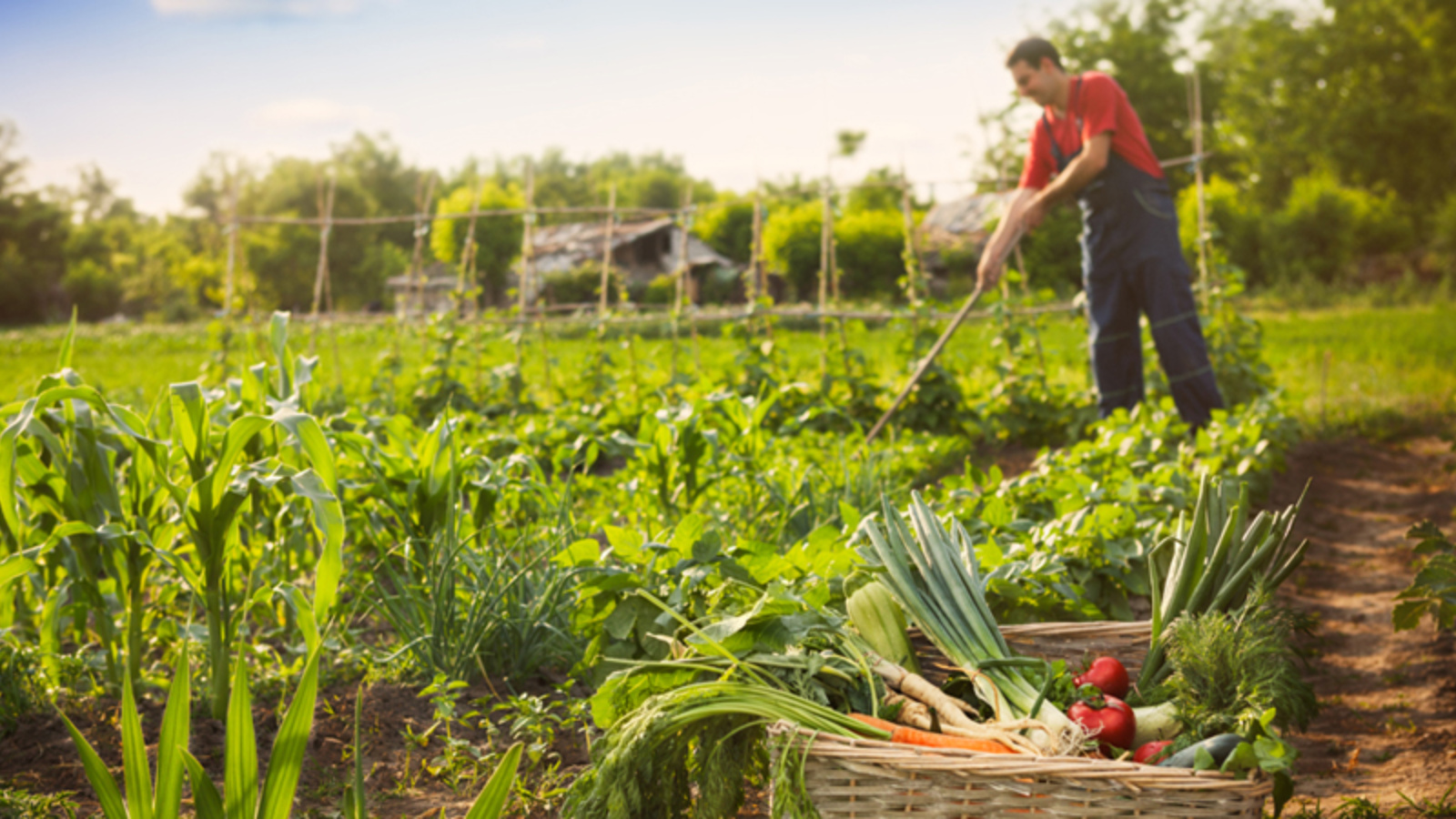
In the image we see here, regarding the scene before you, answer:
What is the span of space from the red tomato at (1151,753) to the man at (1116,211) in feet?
10.4

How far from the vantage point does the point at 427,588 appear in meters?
2.35

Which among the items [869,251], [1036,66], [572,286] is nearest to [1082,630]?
[1036,66]

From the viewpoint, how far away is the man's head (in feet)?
14.4

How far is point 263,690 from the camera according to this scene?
227 cm

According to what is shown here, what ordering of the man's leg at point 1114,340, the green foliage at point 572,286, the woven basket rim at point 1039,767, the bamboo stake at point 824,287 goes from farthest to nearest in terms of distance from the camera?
1. the green foliage at point 572,286
2. the bamboo stake at point 824,287
3. the man's leg at point 1114,340
4. the woven basket rim at point 1039,767

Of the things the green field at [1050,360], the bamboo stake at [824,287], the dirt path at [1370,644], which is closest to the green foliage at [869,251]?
the green field at [1050,360]

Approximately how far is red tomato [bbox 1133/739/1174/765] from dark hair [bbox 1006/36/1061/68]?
369 cm

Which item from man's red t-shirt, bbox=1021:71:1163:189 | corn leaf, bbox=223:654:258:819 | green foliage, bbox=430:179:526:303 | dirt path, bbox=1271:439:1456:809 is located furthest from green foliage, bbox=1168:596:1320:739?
green foliage, bbox=430:179:526:303

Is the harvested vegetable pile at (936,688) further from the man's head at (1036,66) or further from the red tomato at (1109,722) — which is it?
the man's head at (1036,66)

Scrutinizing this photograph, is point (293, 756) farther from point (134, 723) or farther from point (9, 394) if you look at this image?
point (9, 394)

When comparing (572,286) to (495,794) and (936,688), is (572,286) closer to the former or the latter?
(936,688)

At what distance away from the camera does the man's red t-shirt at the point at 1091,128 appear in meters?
4.32

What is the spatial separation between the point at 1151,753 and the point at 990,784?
329 mm

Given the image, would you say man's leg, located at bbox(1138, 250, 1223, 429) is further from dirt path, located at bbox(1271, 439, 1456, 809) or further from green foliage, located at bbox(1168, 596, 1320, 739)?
green foliage, located at bbox(1168, 596, 1320, 739)
